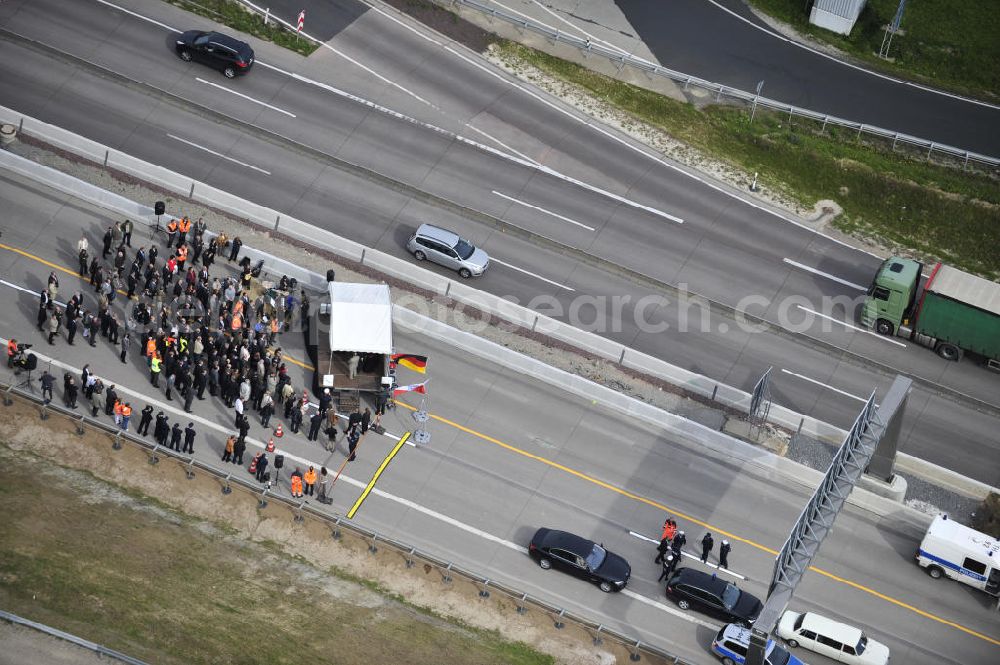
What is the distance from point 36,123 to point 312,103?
12.8 metres

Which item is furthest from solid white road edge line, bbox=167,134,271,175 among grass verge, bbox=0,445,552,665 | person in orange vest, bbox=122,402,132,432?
grass verge, bbox=0,445,552,665

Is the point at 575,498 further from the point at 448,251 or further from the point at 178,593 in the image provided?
the point at 178,593

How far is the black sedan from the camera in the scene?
168ft

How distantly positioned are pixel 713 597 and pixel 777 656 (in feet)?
10.1

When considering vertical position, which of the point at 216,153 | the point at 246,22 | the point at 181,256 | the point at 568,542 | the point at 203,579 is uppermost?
the point at 246,22

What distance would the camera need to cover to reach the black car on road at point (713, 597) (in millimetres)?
50406

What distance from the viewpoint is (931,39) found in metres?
80.5

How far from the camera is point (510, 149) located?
70500 millimetres

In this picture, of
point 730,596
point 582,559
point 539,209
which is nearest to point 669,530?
point 730,596

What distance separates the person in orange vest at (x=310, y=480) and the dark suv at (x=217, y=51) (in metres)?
26.0

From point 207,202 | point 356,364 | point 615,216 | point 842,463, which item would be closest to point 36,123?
point 207,202

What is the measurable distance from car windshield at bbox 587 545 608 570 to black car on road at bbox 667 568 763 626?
2501mm

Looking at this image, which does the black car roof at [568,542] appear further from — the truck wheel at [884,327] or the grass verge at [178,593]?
the truck wheel at [884,327]

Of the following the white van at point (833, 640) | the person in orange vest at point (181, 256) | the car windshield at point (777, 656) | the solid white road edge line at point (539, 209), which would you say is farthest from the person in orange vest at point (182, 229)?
the car windshield at point (777, 656)
